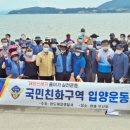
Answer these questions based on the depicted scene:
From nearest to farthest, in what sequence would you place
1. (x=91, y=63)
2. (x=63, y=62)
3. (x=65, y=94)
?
(x=65, y=94), (x=63, y=62), (x=91, y=63)

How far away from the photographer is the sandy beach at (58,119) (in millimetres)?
10164

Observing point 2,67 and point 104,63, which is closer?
point 2,67

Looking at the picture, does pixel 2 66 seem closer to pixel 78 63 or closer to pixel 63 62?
pixel 63 62

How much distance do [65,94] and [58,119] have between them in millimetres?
809

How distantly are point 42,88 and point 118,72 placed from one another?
2.15 m

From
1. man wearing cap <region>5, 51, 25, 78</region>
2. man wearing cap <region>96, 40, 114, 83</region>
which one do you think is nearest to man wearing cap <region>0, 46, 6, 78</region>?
man wearing cap <region>5, 51, 25, 78</region>

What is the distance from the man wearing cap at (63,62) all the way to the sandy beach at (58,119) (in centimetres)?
121

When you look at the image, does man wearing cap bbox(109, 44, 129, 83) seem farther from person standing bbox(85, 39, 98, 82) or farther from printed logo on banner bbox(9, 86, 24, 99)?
printed logo on banner bbox(9, 86, 24, 99)

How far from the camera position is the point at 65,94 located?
1138 centimetres

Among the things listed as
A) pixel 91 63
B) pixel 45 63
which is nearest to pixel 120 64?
pixel 91 63

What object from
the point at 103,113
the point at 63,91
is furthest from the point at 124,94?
the point at 63,91

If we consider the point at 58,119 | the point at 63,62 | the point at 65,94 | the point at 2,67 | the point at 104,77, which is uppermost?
the point at 63,62

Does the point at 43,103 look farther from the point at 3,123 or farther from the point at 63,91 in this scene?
the point at 3,123

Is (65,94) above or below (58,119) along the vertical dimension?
above
